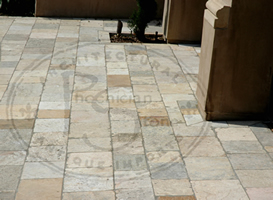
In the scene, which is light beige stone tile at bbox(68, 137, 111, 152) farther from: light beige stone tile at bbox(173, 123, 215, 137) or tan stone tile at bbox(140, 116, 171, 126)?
light beige stone tile at bbox(173, 123, 215, 137)

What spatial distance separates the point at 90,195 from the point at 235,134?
8.06 ft

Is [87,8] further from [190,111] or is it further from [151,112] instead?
[190,111]

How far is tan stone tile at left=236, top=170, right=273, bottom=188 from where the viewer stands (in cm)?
482

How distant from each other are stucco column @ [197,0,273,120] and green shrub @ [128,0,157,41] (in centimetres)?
361

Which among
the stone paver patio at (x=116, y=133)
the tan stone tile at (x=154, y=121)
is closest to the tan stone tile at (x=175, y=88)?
the stone paver patio at (x=116, y=133)

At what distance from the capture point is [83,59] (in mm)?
8578

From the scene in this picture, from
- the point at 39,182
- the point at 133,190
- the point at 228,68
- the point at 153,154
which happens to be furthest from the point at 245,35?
the point at 39,182

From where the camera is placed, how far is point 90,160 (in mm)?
5199

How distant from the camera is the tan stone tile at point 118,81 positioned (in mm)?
7488

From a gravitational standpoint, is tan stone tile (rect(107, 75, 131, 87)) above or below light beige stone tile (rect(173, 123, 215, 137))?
above

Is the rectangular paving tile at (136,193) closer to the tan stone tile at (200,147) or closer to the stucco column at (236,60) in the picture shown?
the tan stone tile at (200,147)

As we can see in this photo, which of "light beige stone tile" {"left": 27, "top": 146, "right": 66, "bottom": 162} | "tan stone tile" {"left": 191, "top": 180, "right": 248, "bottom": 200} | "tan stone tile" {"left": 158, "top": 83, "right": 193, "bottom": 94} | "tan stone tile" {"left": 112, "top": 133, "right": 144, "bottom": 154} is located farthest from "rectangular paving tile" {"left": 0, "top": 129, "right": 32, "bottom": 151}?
"tan stone tile" {"left": 158, "top": 83, "right": 193, "bottom": 94}

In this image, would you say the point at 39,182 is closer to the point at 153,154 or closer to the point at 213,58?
the point at 153,154

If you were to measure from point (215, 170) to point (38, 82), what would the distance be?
3.79 meters
